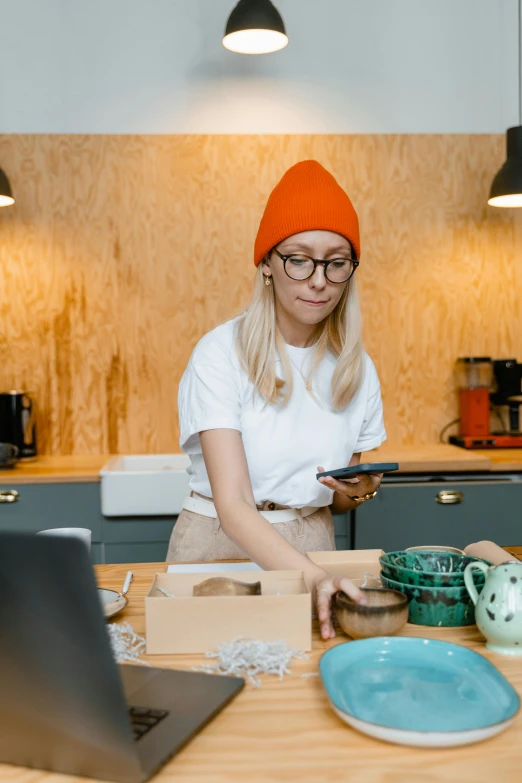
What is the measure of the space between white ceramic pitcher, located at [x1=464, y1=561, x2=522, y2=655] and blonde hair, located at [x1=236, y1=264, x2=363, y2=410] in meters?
0.73

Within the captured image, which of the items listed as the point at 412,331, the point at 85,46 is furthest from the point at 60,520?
the point at 85,46

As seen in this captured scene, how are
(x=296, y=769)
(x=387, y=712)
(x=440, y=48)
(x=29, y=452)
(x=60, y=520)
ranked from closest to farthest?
(x=296, y=769) < (x=387, y=712) < (x=60, y=520) < (x=29, y=452) < (x=440, y=48)

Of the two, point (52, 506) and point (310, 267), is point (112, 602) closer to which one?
point (310, 267)

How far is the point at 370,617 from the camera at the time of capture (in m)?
Answer: 1.11

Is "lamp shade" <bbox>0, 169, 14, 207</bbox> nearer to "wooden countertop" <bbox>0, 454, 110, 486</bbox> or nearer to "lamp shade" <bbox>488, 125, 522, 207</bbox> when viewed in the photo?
"wooden countertop" <bbox>0, 454, 110, 486</bbox>

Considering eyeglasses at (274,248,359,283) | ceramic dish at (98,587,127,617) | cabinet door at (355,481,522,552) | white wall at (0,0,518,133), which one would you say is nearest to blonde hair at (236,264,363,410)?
eyeglasses at (274,248,359,283)

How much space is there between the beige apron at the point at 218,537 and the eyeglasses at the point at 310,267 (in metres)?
0.52

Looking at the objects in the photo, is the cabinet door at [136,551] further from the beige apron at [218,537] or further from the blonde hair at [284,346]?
the blonde hair at [284,346]

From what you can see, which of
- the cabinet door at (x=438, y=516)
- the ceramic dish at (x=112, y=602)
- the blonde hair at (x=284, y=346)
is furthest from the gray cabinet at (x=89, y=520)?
the ceramic dish at (x=112, y=602)

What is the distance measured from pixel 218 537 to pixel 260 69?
2.19 metres

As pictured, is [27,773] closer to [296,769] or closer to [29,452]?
[296,769]

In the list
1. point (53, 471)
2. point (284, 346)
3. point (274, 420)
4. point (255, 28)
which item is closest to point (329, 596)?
point (274, 420)

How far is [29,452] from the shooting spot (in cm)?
310

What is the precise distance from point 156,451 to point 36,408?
527 mm
